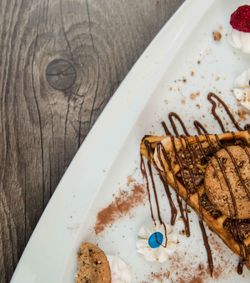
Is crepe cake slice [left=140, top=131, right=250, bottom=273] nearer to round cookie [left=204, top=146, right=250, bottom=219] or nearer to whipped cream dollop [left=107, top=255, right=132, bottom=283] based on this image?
round cookie [left=204, top=146, right=250, bottom=219]

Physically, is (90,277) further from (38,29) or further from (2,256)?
(38,29)

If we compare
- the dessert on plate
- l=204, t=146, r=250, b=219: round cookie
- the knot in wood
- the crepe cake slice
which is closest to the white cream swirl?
the dessert on plate

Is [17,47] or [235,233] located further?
[17,47]

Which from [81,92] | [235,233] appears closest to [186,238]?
[235,233]

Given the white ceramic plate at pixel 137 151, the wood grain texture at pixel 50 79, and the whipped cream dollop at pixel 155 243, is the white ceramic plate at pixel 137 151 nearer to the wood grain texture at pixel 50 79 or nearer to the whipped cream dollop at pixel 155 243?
the whipped cream dollop at pixel 155 243

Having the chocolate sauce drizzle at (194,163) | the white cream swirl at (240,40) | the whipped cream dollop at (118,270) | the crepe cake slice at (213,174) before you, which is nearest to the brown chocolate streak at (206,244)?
the chocolate sauce drizzle at (194,163)

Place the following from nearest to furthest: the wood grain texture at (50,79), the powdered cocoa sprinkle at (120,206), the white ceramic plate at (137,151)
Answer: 1. the white ceramic plate at (137,151)
2. the powdered cocoa sprinkle at (120,206)
3. the wood grain texture at (50,79)

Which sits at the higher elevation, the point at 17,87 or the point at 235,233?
the point at 17,87
